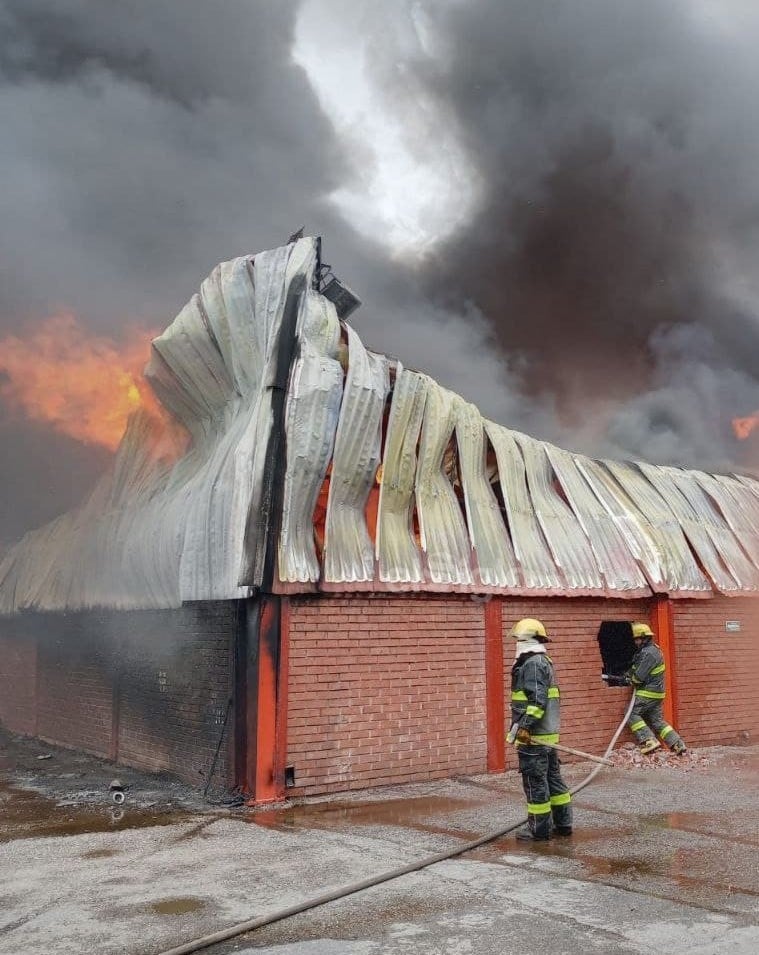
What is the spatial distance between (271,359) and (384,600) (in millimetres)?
2741

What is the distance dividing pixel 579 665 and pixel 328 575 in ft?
13.3

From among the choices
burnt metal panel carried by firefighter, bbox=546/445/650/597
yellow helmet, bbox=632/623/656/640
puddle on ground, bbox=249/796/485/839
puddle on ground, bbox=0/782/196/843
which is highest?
burnt metal panel carried by firefighter, bbox=546/445/650/597

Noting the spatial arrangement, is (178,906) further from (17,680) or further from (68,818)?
(17,680)

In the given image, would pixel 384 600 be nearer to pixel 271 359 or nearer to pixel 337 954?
pixel 271 359

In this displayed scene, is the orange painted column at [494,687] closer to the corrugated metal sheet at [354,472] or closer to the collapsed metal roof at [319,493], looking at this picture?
the collapsed metal roof at [319,493]

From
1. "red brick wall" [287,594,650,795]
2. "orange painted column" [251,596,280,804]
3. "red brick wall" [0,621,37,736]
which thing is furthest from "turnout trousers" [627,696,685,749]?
"red brick wall" [0,621,37,736]

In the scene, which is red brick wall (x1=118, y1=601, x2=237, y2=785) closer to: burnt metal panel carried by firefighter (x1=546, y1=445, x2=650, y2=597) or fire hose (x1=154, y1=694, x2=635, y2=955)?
fire hose (x1=154, y1=694, x2=635, y2=955)

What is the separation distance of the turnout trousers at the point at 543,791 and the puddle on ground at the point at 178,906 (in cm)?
262

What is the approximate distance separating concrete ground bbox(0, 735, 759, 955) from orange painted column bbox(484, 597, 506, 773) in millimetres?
737

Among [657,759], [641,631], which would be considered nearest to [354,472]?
[641,631]

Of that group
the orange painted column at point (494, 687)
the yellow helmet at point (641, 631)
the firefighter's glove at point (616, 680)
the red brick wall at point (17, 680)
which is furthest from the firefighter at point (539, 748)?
the red brick wall at point (17, 680)

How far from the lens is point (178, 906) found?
15.4 feet

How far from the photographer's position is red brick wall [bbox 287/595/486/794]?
8125 millimetres

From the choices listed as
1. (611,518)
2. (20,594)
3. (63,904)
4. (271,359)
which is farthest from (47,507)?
(63,904)
